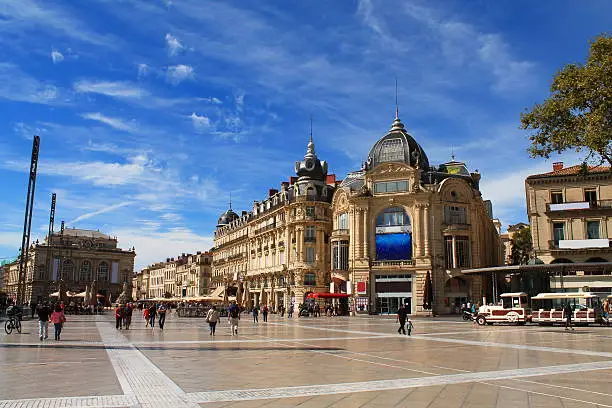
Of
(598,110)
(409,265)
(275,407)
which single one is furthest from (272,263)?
(275,407)

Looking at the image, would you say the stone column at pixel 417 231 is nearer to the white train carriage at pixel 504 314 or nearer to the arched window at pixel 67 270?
the white train carriage at pixel 504 314

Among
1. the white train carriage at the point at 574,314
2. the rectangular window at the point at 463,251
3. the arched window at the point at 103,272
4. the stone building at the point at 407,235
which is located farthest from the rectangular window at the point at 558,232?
the arched window at the point at 103,272

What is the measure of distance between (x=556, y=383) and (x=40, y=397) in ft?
33.3

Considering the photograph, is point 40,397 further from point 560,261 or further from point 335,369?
point 560,261

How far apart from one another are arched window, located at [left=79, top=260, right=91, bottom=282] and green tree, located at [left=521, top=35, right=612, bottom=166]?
11436 cm

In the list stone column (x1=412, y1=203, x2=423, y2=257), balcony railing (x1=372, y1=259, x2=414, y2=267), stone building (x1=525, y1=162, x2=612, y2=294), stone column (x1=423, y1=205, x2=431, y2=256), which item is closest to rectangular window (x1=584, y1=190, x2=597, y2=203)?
stone building (x1=525, y1=162, x2=612, y2=294)

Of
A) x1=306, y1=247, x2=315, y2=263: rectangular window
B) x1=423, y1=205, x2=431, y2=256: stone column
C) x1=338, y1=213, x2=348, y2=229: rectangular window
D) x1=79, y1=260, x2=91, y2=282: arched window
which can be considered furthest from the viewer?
x1=79, y1=260, x2=91, y2=282: arched window

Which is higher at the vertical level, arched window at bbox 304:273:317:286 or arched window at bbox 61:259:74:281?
arched window at bbox 61:259:74:281

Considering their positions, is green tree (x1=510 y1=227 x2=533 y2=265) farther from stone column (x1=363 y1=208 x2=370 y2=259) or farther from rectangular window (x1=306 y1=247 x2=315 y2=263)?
rectangular window (x1=306 y1=247 x2=315 y2=263)

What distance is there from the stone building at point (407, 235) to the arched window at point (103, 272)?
8051 cm

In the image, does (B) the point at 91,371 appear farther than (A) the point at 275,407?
Yes

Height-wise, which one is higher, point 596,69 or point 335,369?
point 596,69

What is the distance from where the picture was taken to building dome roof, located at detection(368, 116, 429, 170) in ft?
197

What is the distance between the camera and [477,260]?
56.2 metres
